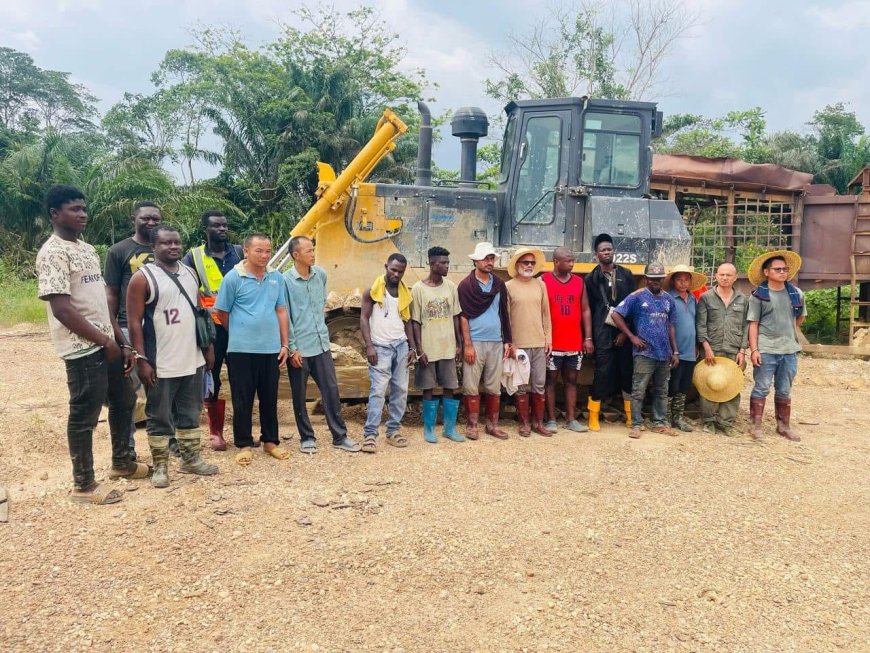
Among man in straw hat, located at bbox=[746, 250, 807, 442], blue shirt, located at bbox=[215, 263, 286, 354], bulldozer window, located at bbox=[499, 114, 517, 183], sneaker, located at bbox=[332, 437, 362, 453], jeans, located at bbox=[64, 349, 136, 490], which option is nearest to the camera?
jeans, located at bbox=[64, 349, 136, 490]

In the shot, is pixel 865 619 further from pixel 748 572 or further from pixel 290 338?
pixel 290 338

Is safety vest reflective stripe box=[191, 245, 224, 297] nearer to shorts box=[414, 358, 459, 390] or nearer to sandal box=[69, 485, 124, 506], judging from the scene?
sandal box=[69, 485, 124, 506]

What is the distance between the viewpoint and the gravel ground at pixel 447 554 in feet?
8.35

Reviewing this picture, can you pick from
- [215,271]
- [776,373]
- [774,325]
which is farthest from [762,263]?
[215,271]

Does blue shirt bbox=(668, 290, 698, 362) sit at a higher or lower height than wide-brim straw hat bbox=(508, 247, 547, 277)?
lower

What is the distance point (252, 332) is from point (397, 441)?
137 cm

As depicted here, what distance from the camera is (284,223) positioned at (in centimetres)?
1670

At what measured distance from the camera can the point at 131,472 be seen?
3.97 metres

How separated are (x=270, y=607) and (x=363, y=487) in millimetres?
1365

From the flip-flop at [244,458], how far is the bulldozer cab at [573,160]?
3.52 m

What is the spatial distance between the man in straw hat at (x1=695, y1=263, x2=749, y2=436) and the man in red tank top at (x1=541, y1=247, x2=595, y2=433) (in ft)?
3.34

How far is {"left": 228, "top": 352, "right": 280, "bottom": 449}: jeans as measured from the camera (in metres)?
4.41

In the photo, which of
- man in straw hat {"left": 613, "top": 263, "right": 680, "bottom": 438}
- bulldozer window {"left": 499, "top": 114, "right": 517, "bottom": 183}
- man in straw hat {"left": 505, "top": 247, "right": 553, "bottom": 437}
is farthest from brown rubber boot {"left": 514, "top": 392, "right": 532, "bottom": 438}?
bulldozer window {"left": 499, "top": 114, "right": 517, "bottom": 183}

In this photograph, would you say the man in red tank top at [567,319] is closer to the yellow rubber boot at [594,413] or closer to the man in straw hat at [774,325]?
the yellow rubber boot at [594,413]
